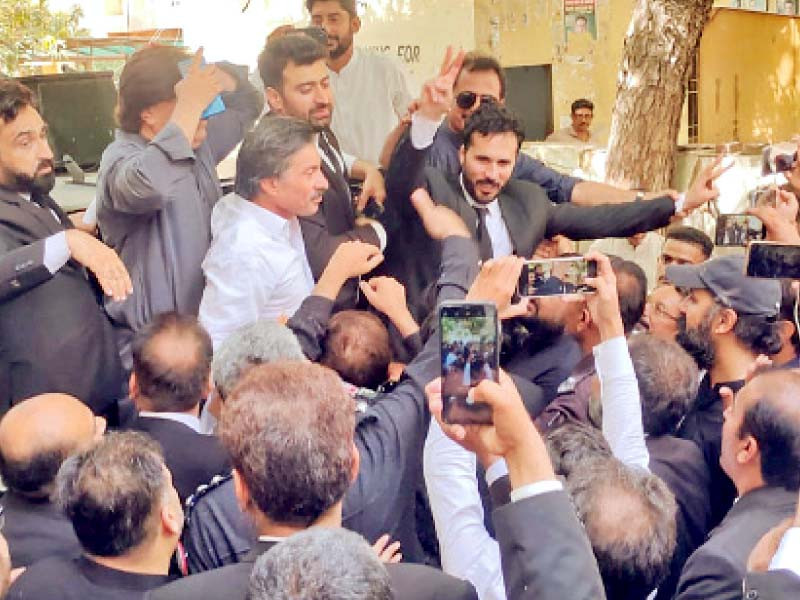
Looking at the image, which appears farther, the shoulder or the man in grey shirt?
the man in grey shirt

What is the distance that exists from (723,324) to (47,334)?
2.09 m

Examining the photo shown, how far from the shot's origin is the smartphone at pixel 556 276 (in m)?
3.25

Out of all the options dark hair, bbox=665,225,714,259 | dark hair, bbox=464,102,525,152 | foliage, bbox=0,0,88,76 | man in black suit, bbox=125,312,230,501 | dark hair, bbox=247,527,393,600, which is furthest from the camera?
foliage, bbox=0,0,88,76

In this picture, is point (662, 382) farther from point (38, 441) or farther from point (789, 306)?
point (38, 441)

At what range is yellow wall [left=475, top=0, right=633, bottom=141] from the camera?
13.1 metres

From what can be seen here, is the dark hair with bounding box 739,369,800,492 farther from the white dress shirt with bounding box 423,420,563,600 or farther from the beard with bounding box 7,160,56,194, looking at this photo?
the beard with bounding box 7,160,56,194

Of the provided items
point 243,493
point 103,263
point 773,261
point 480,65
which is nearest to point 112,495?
point 243,493

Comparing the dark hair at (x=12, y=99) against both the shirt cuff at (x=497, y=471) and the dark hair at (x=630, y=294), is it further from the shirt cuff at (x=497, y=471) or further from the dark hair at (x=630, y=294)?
the shirt cuff at (x=497, y=471)

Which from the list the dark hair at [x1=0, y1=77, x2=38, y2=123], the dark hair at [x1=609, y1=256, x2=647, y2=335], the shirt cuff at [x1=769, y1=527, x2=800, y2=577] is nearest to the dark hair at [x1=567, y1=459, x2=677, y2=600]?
the shirt cuff at [x1=769, y1=527, x2=800, y2=577]

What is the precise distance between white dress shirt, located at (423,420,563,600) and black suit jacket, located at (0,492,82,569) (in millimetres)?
849

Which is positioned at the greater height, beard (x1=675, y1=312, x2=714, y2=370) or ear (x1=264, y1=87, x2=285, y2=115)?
ear (x1=264, y1=87, x2=285, y2=115)

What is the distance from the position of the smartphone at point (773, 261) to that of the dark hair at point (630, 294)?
634 mm

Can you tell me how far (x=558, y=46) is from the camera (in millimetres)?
13586

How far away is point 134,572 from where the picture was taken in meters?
2.43
